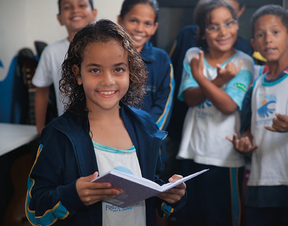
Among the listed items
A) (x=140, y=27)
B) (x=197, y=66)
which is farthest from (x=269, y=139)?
(x=140, y=27)

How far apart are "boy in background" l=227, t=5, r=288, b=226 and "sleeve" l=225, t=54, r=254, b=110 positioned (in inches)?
1.7

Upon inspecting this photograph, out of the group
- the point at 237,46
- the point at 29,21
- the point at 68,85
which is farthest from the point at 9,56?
the point at 237,46

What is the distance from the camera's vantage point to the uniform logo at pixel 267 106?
1.38 metres

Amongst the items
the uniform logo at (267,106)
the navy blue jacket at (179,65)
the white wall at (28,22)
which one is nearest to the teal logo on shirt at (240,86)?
the uniform logo at (267,106)

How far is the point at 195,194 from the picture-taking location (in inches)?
62.5

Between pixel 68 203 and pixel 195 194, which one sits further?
pixel 195 194

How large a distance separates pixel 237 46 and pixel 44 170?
4.27 feet

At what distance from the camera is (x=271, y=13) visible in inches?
58.5

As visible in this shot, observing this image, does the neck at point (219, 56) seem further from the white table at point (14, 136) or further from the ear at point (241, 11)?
the white table at point (14, 136)

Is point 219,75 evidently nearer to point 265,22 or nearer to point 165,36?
point 265,22

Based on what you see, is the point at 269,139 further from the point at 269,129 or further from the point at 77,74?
the point at 77,74

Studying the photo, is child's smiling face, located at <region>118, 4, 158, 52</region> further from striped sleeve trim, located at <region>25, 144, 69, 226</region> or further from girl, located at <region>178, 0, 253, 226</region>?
striped sleeve trim, located at <region>25, 144, 69, 226</region>

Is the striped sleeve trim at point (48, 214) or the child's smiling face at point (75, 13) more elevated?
the child's smiling face at point (75, 13)

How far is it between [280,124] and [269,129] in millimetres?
59
